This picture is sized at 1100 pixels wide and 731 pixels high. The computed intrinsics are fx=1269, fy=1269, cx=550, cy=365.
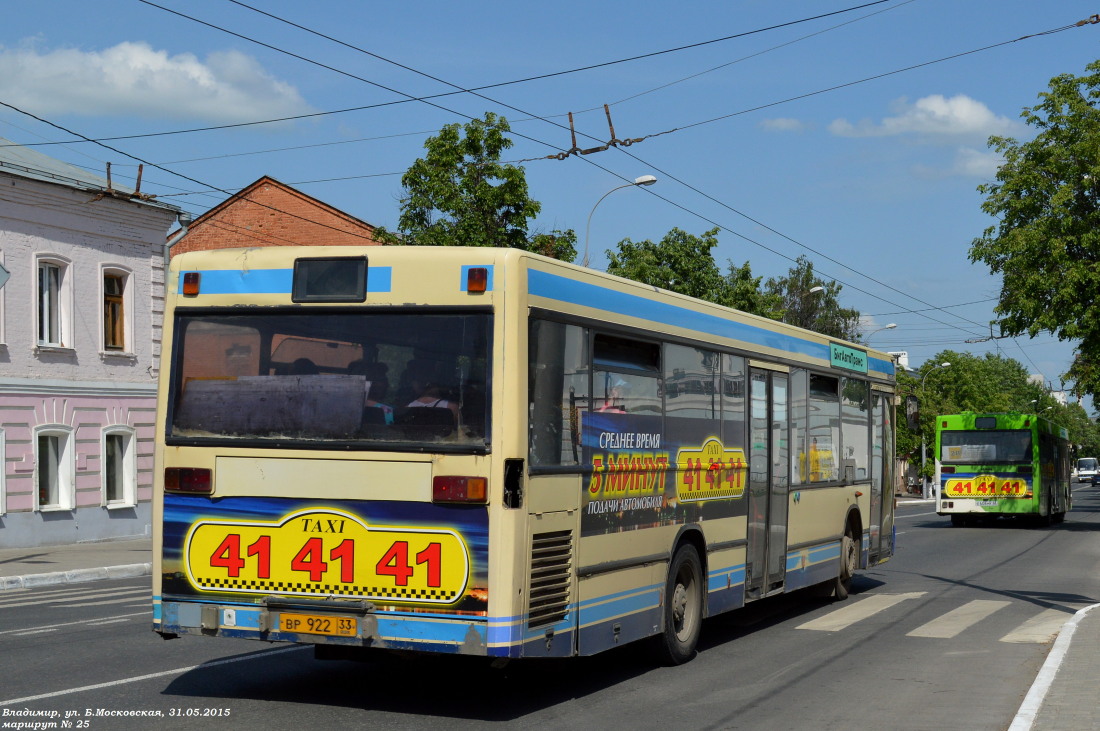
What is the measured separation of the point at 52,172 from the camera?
88.3ft

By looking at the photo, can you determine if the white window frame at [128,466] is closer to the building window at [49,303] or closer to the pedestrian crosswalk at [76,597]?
the building window at [49,303]

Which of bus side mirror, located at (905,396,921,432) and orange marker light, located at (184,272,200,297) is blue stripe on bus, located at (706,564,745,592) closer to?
orange marker light, located at (184,272,200,297)

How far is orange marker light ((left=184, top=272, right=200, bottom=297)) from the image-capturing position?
8195 millimetres

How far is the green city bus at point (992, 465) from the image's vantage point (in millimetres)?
33812

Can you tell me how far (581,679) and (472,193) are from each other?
828 inches

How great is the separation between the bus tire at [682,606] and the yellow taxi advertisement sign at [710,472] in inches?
18.5

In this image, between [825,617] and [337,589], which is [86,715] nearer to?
[337,589]

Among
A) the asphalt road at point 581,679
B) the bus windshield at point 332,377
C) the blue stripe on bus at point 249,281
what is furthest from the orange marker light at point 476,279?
the asphalt road at point 581,679

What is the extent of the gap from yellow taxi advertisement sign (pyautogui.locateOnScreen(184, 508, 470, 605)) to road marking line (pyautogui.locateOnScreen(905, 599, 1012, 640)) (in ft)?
20.8

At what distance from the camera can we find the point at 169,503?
7.97 metres

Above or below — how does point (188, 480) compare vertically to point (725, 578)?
above

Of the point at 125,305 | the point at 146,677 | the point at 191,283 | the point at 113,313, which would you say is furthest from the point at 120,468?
the point at 191,283

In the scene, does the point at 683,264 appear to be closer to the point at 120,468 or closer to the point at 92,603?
the point at 120,468

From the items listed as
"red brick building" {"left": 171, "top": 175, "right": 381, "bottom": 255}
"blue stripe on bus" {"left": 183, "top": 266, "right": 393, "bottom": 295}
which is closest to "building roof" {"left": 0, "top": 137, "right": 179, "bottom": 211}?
"red brick building" {"left": 171, "top": 175, "right": 381, "bottom": 255}
